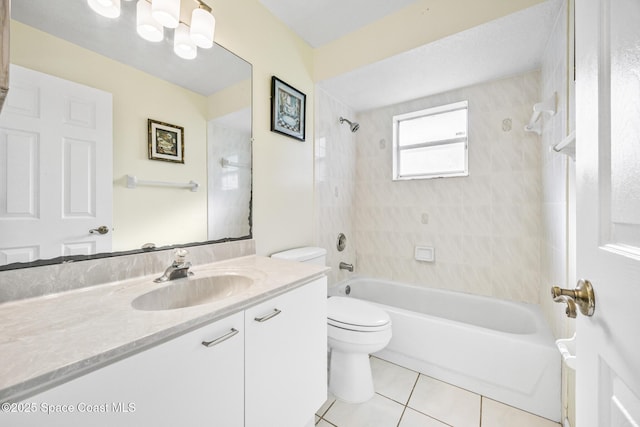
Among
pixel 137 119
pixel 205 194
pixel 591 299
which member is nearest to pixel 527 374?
pixel 591 299

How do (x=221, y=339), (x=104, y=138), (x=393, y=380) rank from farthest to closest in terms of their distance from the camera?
1. (x=393, y=380)
2. (x=104, y=138)
3. (x=221, y=339)

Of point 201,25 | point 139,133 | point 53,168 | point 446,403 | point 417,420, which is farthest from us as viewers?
point 446,403

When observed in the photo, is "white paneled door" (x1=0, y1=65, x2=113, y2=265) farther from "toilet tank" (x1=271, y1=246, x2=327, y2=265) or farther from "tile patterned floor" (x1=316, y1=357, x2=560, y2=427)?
"tile patterned floor" (x1=316, y1=357, x2=560, y2=427)

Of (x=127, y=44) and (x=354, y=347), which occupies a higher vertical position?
(x=127, y=44)

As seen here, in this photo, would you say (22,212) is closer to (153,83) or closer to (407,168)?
(153,83)

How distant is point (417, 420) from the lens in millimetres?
1250

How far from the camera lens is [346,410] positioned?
1.33 metres

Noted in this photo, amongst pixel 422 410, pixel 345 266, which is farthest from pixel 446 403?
pixel 345 266

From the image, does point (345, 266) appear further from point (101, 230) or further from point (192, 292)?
point (101, 230)

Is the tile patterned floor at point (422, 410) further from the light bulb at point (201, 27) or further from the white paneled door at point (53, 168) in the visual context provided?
the light bulb at point (201, 27)

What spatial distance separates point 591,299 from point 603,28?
0.52 m

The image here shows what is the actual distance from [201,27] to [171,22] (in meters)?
0.14

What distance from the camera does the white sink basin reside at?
0.88 metres

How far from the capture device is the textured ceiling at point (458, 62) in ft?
4.52
